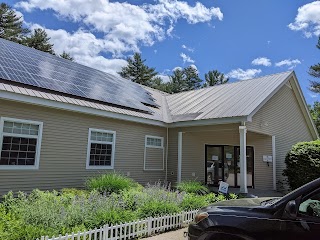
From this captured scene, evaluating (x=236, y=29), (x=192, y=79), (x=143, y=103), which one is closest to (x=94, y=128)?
(x=143, y=103)

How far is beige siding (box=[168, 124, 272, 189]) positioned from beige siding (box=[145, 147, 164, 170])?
460 millimetres

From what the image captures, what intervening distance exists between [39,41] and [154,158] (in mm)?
32157

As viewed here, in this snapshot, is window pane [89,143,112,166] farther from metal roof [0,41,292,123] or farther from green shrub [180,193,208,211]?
green shrub [180,193,208,211]

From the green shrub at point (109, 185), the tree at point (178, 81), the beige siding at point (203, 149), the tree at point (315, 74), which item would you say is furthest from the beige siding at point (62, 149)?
the tree at point (178, 81)

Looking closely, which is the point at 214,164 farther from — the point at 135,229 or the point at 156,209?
the point at 135,229

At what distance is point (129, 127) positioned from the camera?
13000 mm

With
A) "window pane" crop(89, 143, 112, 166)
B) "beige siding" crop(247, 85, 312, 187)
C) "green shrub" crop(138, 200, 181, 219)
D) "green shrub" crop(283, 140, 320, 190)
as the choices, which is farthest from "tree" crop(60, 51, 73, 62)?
"green shrub" crop(138, 200, 181, 219)

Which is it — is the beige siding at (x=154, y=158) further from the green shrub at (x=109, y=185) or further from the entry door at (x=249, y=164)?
the entry door at (x=249, y=164)

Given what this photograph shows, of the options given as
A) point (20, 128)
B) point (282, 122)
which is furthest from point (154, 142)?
point (282, 122)

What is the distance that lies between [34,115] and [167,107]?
8.66 metres

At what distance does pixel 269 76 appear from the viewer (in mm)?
16750

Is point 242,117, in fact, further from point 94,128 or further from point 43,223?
point 43,223

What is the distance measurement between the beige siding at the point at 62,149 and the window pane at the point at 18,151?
284mm

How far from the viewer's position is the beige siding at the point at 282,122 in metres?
14.0
